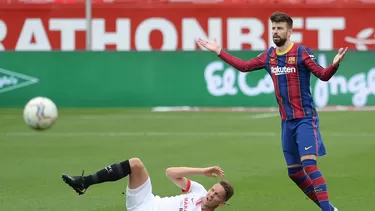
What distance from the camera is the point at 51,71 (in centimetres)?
2447

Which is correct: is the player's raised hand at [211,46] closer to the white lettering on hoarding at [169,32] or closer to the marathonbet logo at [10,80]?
the marathonbet logo at [10,80]

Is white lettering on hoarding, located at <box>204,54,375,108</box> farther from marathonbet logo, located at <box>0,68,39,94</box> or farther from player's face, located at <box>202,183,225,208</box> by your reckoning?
player's face, located at <box>202,183,225,208</box>

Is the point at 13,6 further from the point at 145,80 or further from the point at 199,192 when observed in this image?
the point at 199,192

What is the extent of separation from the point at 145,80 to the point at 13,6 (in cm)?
1053

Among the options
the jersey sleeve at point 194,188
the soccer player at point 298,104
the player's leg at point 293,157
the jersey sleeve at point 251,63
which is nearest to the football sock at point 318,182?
the soccer player at point 298,104

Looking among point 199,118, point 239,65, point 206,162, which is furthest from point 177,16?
point 239,65

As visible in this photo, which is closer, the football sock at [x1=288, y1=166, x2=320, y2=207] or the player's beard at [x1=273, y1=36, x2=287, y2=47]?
the player's beard at [x1=273, y1=36, x2=287, y2=47]

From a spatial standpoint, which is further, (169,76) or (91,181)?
(169,76)

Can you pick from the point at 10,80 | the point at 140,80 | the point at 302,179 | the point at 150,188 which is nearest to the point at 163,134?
the point at 140,80

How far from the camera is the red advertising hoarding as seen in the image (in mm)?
32594

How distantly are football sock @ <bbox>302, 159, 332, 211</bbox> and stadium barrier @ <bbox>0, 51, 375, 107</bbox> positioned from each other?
1385 centimetres

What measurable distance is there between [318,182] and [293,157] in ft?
1.88

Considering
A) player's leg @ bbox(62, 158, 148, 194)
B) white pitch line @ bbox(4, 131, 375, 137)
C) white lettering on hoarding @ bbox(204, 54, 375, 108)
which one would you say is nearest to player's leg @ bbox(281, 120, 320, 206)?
player's leg @ bbox(62, 158, 148, 194)

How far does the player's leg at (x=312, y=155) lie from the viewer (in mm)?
10234
